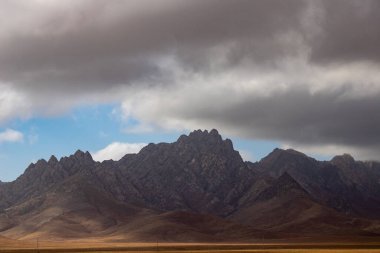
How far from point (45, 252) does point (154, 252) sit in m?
35.9

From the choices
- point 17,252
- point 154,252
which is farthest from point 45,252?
point 154,252

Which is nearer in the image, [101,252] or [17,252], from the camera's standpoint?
[101,252]

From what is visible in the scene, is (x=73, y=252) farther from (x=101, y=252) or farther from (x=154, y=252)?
(x=154, y=252)

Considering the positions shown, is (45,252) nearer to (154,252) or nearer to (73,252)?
(73,252)

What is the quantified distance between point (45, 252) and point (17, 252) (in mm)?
10403

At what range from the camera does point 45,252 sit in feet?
597

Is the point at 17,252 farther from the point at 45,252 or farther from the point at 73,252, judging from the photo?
the point at 73,252

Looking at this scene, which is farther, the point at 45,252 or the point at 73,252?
the point at 45,252

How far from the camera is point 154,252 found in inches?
6698

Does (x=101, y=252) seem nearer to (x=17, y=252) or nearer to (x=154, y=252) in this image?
(x=154, y=252)

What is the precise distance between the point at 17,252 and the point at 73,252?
93.0 ft

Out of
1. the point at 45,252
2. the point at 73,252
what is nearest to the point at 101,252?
the point at 73,252

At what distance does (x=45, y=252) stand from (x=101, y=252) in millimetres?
21518

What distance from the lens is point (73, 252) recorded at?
167 m
